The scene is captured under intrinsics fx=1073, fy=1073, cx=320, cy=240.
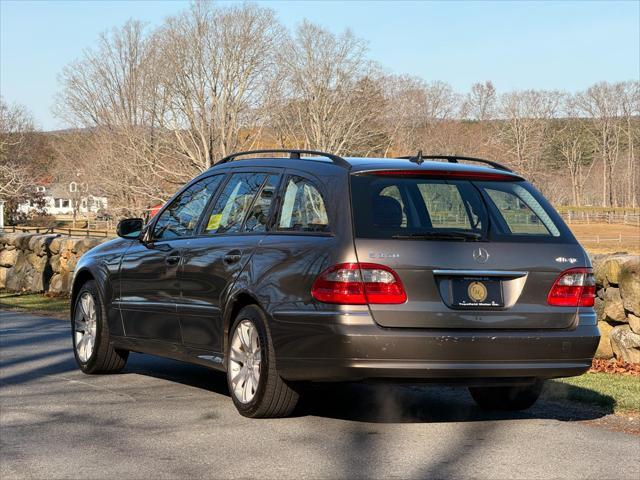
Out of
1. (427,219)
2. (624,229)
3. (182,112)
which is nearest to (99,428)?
(427,219)

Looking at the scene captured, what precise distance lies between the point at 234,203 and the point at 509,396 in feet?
7.64

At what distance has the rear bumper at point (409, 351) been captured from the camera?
606 cm

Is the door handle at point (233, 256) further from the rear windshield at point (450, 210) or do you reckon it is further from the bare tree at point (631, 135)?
the bare tree at point (631, 135)

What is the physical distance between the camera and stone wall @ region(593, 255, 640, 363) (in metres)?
10.4

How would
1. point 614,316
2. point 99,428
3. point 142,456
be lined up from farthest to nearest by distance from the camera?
point 614,316 → point 99,428 → point 142,456

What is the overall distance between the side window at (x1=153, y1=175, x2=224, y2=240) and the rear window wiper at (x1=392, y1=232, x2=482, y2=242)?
2117 mm

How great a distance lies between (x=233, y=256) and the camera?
7.13 meters

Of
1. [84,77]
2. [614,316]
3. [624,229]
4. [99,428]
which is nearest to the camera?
[99,428]

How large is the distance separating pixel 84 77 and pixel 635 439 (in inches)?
2626

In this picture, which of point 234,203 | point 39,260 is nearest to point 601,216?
point 39,260

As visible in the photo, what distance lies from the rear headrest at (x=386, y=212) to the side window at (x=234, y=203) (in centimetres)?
114

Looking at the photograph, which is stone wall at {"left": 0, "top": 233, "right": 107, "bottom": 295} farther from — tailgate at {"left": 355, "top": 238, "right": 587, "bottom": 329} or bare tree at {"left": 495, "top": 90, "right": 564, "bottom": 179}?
bare tree at {"left": 495, "top": 90, "right": 564, "bottom": 179}

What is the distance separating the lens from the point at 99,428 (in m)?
6.69

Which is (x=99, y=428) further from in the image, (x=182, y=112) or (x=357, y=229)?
(x=182, y=112)
